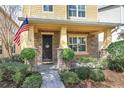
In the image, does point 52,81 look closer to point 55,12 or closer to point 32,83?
point 32,83

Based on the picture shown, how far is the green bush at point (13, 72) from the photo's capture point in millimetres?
8339

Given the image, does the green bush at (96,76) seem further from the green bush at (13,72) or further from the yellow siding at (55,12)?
the yellow siding at (55,12)

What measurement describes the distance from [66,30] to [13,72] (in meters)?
5.65

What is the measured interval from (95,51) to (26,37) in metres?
7.04

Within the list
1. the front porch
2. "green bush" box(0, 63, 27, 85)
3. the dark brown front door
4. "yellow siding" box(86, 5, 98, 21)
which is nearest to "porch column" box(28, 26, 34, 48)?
the front porch

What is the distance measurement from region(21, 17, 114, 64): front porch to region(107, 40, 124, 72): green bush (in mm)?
2750

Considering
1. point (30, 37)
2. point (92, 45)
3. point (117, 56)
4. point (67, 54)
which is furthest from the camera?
A: point (92, 45)

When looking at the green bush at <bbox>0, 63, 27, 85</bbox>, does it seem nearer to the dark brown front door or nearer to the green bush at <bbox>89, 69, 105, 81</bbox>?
the green bush at <bbox>89, 69, 105, 81</bbox>

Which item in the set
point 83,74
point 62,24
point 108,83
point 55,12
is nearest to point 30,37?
point 62,24

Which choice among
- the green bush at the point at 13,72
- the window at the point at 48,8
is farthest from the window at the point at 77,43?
the green bush at the point at 13,72

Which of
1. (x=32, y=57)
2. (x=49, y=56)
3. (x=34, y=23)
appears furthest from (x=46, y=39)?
(x=32, y=57)

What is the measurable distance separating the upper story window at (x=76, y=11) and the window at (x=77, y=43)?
6.24ft

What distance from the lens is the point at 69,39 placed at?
16.2 metres

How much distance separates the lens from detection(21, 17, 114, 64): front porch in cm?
1374
